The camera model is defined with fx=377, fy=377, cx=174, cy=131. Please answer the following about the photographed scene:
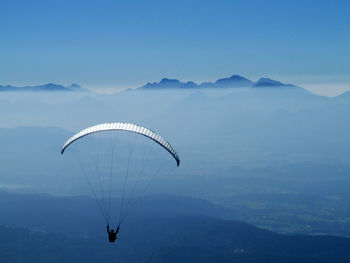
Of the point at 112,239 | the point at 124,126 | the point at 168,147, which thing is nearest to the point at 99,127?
the point at 124,126

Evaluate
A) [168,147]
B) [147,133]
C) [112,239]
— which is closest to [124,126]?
[147,133]

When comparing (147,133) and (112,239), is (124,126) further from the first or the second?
(112,239)

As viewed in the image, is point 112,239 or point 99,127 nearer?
point 112,239

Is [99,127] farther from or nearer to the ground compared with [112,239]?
farther from the ground

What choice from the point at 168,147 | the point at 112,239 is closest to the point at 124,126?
the point at 168,147

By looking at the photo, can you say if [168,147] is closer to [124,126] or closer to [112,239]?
[124,126]

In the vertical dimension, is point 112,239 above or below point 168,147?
below

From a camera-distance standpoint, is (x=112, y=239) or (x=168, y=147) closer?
(x=112, y=239)
